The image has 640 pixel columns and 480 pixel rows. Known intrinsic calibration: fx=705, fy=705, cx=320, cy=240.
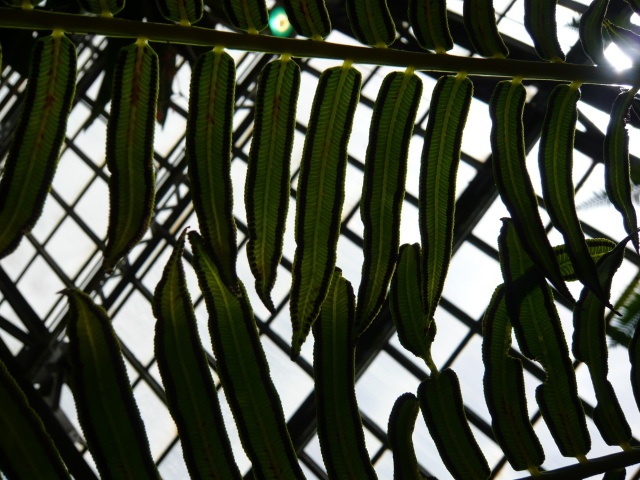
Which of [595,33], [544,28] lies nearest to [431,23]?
[544,28]

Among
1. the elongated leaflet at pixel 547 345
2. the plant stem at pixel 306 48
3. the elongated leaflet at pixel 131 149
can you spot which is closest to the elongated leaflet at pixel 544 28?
the plant stem at pixel 306 48

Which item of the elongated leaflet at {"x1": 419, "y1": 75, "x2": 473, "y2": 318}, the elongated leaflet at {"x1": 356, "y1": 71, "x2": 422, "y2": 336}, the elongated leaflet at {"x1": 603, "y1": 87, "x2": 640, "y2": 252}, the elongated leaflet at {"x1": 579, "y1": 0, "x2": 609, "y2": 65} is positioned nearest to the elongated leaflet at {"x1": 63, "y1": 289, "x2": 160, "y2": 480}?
the elongated leaflet at {"x1": 356, "y1": 71, "x2": 422, "y2": 336}

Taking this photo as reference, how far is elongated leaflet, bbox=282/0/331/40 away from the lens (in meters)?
1.03

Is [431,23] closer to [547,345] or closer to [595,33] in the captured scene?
[595,33]

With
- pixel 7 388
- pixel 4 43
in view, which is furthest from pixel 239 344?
pixel 4 43

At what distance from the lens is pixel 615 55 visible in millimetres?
1538

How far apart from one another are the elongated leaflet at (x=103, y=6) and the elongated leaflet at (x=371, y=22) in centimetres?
34

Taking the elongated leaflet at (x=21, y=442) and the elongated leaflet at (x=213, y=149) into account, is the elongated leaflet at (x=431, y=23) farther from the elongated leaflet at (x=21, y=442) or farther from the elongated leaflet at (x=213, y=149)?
the elongated leaflet at (x=21, y=442)

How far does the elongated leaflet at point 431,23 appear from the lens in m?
1.10

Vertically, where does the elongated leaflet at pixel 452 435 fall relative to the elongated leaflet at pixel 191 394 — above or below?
below

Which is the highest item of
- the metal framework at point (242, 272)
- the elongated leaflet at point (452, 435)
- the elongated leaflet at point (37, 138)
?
the metal framework at point (242, 272)

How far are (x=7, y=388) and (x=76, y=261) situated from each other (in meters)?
10.2

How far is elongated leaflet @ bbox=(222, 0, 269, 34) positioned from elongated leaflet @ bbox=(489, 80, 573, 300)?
0.38 m

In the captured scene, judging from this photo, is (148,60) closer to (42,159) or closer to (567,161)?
(42,159)
